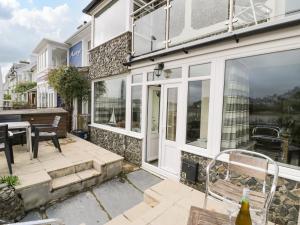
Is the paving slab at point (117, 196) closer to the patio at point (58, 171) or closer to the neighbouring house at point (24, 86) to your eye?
the patio at point (58, 171)

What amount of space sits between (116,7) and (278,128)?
22.2 feet

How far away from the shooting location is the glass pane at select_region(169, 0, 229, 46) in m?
4.23

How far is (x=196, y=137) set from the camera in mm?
4621

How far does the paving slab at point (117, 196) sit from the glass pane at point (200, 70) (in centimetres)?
313

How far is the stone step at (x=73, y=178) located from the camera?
4.45 meters

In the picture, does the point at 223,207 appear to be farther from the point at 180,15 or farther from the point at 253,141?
the point at 180,15

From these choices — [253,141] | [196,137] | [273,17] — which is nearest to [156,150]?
[196,137]

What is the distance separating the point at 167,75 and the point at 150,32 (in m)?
1.65

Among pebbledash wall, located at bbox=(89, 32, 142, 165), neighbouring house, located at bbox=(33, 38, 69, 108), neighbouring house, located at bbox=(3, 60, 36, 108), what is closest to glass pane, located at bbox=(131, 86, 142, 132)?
pebbledash wall, located at bbox=(89, 32, 142, 165)

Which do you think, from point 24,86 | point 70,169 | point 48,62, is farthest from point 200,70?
point 24,86

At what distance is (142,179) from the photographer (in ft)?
17.7

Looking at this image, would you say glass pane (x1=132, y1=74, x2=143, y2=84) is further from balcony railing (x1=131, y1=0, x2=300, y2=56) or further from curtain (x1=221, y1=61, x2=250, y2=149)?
curtain (x1=221, y1=61, x2=250, y2=149)

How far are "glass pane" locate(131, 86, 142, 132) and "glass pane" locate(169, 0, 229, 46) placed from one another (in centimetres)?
204

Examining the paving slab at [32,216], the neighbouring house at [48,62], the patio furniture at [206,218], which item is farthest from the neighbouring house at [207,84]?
the neighbouring house at [48,62]
